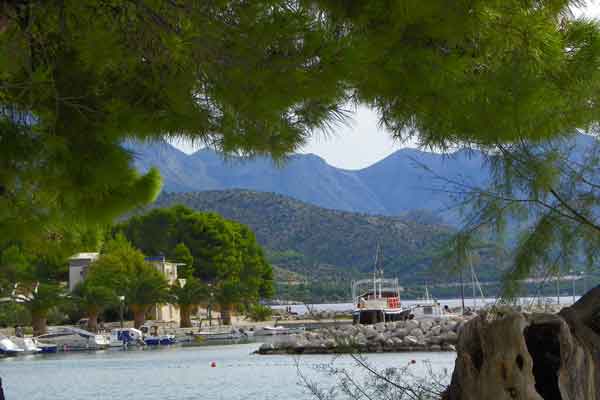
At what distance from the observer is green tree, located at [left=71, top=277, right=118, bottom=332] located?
3603 centimetres

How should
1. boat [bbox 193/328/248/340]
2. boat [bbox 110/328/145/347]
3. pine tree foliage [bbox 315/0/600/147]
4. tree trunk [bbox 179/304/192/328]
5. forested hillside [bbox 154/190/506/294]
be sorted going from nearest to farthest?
pine tree foliage [bbox 315/0/600/147] → boat [bbox 110/328/145/347] → boat [bbox 193/328/248/340] → tree trunk [bbox 179/304/192/328] → forested hillside [bbox 154/190/506/294]

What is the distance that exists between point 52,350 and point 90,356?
10.4 feet

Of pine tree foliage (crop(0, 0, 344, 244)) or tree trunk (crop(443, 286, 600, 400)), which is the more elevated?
pine tree foliage (crop(0, 0, 344, 244))

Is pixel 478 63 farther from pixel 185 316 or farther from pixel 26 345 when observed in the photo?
pixel 185 316

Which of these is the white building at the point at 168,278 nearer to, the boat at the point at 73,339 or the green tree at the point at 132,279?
the green tree at the point at 132,279

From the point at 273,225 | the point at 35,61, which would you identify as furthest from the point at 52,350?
the point at 273,225

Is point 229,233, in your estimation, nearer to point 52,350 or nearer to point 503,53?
point 52,350

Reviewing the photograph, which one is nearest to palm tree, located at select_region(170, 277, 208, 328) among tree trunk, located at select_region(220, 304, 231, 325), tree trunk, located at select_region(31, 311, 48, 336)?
tree trunk, located at select_region(220, 304, 231, 325)

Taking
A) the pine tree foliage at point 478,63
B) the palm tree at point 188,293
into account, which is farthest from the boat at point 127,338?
the pine tree foliage at point 478,63

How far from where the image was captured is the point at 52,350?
33.1m

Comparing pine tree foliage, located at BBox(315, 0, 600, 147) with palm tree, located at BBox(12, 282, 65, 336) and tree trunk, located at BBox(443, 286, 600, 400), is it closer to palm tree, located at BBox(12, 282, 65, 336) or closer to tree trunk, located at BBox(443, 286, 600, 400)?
tree trunk, located at BBox(443, 286, 600, 400)

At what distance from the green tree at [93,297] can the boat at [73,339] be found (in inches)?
76.3

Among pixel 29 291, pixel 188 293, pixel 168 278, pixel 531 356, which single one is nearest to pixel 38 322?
pixel 29 291

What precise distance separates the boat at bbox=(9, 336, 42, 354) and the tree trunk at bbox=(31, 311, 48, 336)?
2596mm
